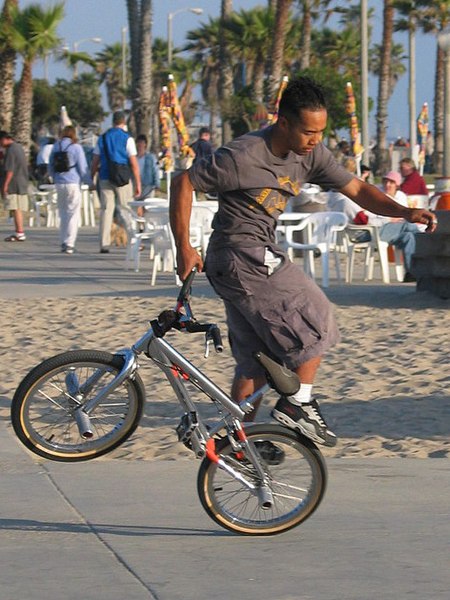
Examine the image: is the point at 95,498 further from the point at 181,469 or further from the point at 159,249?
the point at 159,249

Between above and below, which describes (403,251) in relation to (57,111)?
below

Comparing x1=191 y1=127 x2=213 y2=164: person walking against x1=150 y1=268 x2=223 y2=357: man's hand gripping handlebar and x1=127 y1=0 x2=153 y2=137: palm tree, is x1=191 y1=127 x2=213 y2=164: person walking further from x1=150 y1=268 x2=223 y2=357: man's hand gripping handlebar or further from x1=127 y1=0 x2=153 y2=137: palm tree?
x1=150 y1=268 x2=223 y2=357: man's hand gripping handlebar

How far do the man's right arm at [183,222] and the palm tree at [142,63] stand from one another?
3154cm

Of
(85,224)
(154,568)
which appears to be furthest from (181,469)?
(85,224)

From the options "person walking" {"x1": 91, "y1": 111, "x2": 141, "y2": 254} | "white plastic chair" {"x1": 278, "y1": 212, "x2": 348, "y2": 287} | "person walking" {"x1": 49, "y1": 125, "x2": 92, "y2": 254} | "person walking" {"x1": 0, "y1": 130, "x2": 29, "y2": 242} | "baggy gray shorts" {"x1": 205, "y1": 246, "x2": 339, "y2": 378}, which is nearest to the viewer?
"baggy gray shorts" {"x1": 205, "y1": 246, "x2": 339, "y2": 378}

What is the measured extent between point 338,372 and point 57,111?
5736 cm

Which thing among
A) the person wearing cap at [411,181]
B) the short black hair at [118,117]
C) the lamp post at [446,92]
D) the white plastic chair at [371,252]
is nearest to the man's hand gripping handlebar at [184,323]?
the white plastic chair at [371,252]

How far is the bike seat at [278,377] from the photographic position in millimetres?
5555

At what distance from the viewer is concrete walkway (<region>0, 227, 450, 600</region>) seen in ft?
15.8

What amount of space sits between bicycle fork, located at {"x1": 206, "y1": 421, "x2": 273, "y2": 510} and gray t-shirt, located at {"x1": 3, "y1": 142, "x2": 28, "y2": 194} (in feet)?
54.7

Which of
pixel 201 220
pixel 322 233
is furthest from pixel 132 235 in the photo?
pixel 322 233

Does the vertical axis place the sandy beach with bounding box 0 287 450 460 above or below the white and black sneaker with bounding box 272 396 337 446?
below

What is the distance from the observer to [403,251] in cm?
1595

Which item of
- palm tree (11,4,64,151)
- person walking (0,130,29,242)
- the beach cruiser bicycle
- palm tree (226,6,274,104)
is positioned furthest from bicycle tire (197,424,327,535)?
palm tree (226,6,274,104)
